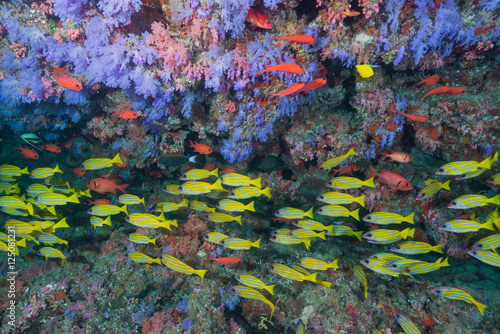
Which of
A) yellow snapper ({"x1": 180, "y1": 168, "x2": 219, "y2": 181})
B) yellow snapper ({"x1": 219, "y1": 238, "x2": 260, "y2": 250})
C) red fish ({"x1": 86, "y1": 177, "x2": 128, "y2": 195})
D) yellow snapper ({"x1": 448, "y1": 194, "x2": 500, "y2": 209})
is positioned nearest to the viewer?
yellow snapper ({"x1": 448, "y1": 194, "x2": 500, "y2": 209})

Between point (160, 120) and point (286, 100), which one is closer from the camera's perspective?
point (286, 100)

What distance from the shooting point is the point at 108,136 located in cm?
462

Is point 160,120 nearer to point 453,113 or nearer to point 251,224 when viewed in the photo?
point 251,224

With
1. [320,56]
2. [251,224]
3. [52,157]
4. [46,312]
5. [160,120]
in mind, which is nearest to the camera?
[320,56]

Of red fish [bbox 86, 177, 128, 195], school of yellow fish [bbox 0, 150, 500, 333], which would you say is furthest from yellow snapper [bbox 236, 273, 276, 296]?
red fish [bbox 86, 177, 128, 195]

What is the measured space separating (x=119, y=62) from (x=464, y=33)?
537cm

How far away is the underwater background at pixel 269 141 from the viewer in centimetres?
318

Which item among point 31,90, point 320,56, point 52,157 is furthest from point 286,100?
point 52,157

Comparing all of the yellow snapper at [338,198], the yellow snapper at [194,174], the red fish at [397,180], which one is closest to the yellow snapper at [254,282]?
the yellow snapper at [338,198]

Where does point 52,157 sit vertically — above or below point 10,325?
above

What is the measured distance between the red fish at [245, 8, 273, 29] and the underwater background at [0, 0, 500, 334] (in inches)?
1.0

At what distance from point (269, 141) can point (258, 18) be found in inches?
94.2

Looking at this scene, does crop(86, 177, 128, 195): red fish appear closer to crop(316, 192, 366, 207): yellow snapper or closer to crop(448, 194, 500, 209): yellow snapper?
crop(316, 192, 366, 207): yellow snapper

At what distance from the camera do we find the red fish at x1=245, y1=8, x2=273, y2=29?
309cm
